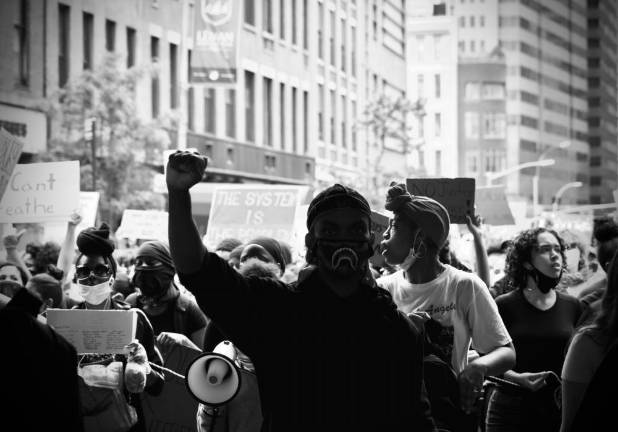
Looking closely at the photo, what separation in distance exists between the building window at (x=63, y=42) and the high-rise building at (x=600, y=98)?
430 ft

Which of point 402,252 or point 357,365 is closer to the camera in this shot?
point 357,365

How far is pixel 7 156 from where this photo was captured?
6.57 meters

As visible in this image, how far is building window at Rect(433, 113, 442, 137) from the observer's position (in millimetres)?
132500

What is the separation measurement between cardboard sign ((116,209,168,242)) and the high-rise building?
14492 centimetres

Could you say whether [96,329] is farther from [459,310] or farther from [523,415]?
[523,415]

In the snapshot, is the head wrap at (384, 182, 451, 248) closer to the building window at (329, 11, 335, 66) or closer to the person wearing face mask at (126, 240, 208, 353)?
the person wearing face mask at (126, 240, 208, 353)

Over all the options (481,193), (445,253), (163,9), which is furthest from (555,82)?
(445,253)

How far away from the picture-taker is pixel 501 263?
1257 centimetres

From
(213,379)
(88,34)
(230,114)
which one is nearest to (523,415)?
(213,379)

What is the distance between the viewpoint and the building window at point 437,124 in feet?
435

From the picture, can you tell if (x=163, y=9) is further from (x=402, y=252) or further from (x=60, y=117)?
(x=402, y=252)

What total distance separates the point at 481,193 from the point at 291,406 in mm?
13338

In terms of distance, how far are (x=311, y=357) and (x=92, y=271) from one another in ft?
9.74

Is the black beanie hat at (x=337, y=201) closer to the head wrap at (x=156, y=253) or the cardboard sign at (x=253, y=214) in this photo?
the head wrap at (x=156, y=253)
